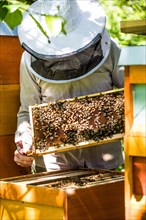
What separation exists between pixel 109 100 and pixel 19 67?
115cm

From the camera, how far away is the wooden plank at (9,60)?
17.5 feet

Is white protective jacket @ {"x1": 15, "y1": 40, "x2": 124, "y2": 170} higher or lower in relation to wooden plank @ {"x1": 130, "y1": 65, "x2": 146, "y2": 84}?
lower

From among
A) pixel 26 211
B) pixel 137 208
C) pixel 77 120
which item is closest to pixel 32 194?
pixel 26 211

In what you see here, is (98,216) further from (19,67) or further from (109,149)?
(19,67)

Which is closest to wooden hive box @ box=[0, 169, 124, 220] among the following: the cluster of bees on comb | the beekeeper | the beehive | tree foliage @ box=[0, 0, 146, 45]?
the cluster of bees on comb

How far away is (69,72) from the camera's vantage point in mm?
4664

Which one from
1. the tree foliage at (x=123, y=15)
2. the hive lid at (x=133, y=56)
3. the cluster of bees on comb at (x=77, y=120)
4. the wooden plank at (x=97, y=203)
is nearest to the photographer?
the hive lid at (x=133, y=56)

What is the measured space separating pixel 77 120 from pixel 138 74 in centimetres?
111

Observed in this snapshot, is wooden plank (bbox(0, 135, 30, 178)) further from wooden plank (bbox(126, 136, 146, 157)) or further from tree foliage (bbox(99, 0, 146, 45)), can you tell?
tree foliage (bbox(99, 0, 146, 45))

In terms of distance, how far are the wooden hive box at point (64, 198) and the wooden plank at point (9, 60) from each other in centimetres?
110

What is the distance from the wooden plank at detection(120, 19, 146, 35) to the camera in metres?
3.43

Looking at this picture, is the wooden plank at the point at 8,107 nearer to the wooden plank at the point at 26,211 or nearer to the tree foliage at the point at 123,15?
the wooden plank at the point at 26,211

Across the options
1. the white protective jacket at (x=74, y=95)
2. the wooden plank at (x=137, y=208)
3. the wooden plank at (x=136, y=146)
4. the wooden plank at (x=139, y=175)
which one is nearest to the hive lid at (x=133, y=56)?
the wooden plank at (x=136, y=146)

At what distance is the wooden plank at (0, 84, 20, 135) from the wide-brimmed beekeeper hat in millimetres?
559
